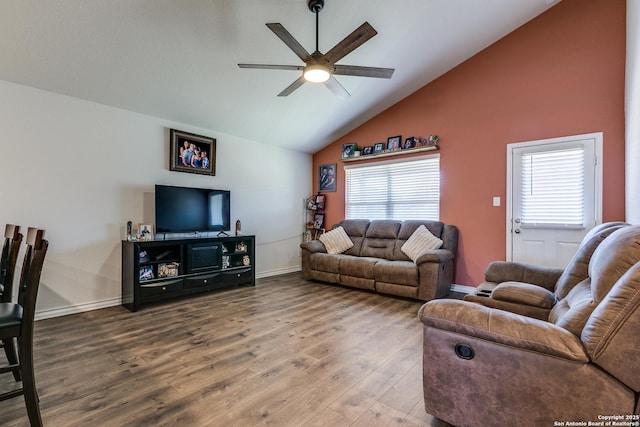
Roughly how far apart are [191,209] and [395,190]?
3.27 metres

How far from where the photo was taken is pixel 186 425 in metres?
1.54

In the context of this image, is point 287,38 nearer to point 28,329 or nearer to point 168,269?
point 28,329

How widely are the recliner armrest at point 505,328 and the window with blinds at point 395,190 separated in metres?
3.41

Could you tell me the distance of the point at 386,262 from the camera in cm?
414

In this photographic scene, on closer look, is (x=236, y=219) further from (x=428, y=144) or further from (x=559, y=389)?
(x=559, y=389)

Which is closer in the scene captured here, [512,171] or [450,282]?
[512,171]

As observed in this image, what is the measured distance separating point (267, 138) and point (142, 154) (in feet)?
6.55

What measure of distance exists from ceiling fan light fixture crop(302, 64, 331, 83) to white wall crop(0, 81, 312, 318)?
2.45 m

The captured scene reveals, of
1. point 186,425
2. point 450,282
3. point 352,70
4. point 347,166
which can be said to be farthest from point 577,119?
point 186,425

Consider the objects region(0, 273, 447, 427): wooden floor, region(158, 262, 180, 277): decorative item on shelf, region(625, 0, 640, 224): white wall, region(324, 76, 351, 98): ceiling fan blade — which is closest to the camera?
A: region(0, 273, 447, 427): wooden floor

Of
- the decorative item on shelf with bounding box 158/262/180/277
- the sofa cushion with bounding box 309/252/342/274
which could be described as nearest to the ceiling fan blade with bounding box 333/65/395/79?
the sofa cushion with bounding box 309/252/342/274

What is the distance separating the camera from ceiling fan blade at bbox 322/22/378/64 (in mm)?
2154

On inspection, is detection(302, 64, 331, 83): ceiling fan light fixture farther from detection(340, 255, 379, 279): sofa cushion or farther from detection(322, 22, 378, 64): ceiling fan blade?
detection(340, 255, 379, 279): sofa cushion

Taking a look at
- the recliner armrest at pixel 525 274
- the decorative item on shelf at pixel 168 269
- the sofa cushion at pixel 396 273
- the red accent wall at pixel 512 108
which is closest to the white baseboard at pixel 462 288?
the red accent wall at pixel 512 108
